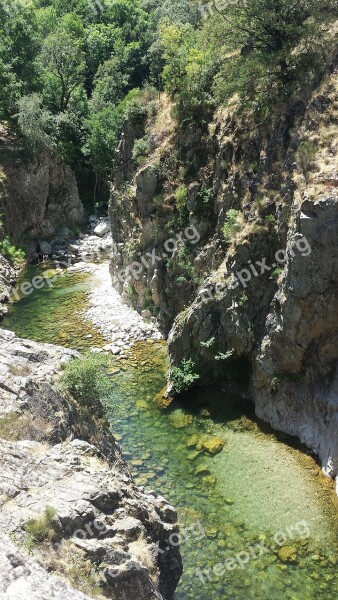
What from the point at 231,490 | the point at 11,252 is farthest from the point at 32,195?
the point at 231,490

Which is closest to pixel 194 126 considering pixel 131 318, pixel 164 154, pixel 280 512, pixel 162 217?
pixel 164 154

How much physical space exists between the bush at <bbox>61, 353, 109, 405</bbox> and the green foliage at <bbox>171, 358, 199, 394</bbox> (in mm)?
5627

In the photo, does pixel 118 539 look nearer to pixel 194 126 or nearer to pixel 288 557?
pixel 288 557

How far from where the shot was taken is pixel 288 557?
530 inches

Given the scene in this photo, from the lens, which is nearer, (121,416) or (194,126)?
(121,416)

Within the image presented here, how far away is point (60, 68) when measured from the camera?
156ft

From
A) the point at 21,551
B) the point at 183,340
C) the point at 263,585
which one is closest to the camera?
the point at 21,551

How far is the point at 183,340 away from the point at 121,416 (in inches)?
150

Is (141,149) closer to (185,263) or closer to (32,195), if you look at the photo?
(185,263)

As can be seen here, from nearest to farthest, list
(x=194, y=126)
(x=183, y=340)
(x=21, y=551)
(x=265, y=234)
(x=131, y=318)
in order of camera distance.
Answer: (x=21, y=551) → (x=265, y=234) → (x=183, y=340) → (x=194, y=126) → (x=131, y=318)
